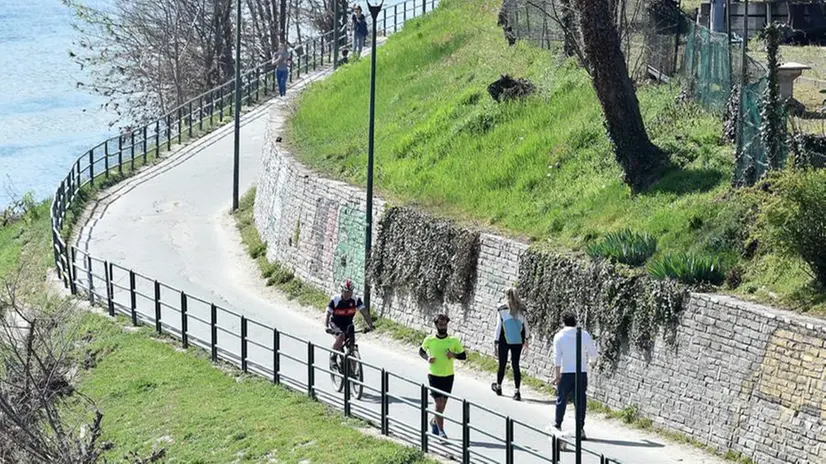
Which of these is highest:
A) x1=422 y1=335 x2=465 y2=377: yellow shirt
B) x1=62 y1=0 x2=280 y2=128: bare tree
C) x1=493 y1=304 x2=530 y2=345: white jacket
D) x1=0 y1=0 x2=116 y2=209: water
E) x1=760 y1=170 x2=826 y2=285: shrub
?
x1=760 y1=170 x2=826 y2=285: shrub

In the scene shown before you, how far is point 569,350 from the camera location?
17641 millimetres

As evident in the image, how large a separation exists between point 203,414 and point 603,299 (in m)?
5.33

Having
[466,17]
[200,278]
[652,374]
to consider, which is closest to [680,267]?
[652,374]

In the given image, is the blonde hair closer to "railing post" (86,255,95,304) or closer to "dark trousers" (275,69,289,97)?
"railing post" (86,255,95,304)

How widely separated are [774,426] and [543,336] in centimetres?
480

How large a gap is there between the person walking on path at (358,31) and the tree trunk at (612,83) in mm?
19552

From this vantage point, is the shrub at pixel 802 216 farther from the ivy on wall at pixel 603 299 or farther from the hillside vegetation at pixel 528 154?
the ivy on wall at pixel 603 299

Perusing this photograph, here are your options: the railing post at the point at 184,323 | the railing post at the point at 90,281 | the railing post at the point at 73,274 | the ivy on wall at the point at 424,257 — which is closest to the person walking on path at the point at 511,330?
the ivy on wall at the point at 424,257

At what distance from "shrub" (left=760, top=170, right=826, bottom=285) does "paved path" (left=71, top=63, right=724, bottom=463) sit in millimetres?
2603

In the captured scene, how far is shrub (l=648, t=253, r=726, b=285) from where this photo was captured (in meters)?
19.8

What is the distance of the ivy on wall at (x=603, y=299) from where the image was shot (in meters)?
19.9

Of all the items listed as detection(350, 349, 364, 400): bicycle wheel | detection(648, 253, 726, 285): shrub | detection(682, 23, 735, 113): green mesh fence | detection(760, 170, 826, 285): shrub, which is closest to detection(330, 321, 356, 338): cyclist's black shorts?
detection(350, 349, 364, 400): bicycle wheel

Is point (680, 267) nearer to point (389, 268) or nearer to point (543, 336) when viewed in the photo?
point (543, 336)

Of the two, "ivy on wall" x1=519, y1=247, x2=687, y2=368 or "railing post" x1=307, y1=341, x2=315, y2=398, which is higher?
"ivy on wall" x1=519, y1=247, x2=687, y2=368
